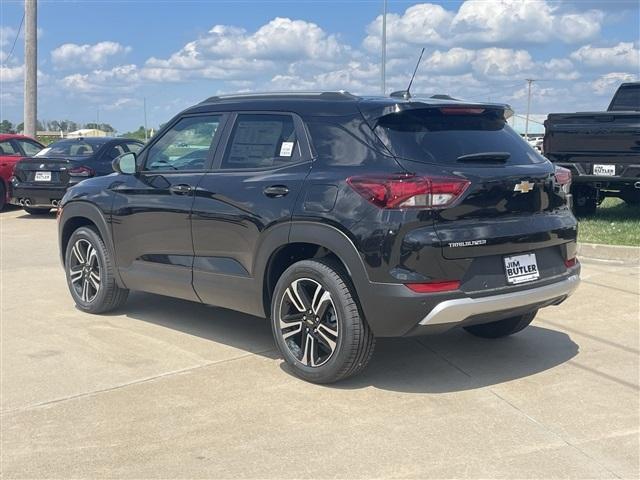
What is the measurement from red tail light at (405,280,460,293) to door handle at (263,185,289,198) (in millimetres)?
1066

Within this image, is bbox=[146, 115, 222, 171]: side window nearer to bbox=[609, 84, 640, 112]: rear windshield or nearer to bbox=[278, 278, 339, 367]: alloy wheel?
bbox=[278, 278, 339, 367]: alloy wheel

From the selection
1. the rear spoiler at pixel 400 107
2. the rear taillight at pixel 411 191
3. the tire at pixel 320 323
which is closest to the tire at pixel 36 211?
the tire at pixel 320 323

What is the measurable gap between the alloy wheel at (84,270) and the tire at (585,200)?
8.12 m

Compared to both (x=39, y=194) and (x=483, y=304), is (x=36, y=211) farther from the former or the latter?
(x=483, y=304)

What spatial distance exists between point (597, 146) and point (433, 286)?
23.6ft

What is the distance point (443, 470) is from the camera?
3.53 meters

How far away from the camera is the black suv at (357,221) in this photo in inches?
A: 166

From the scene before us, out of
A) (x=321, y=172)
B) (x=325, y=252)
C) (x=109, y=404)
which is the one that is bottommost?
(x=109, y=404)

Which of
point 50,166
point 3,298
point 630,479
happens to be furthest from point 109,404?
point 50,166

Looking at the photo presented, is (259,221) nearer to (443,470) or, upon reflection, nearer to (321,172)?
(321,172)

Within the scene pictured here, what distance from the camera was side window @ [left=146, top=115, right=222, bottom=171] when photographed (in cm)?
552

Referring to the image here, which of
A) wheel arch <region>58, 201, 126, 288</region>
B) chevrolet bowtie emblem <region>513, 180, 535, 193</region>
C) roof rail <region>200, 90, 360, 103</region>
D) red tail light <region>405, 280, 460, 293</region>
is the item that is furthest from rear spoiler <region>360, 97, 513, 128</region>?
wheel arch <region>58, 201, 126, 288</region>

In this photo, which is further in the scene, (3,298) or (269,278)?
(3,298)

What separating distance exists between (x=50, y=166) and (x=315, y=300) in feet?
33.3
